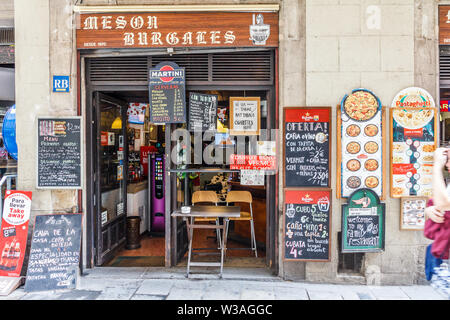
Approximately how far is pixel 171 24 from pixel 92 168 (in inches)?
102

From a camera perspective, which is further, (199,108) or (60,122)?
(199,108)

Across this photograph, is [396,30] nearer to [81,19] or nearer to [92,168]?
[81,19]

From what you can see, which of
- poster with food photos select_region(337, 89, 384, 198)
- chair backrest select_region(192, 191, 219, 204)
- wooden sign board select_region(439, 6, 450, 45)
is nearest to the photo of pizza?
poster with food photos select_region(337, 89, 384, 198)

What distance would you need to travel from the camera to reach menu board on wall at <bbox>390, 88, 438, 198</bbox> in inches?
176

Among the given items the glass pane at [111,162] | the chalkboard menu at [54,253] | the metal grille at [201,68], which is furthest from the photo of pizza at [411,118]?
the chalkboard menu at [54,253]

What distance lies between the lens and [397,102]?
4.49 meters

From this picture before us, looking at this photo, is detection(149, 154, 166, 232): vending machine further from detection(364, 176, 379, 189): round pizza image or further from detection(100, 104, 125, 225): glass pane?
detection(364, 176, 379, 189): round pizza image

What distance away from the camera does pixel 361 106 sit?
4.49 metres

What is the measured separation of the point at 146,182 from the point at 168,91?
3.00 meters

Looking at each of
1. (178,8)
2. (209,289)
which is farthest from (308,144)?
(178,8)

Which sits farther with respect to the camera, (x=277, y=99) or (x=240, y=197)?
(x=240, y=197)

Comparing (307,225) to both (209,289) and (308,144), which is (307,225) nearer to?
(308,144)

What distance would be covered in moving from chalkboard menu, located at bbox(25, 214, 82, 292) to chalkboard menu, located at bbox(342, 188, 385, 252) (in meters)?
3.86
